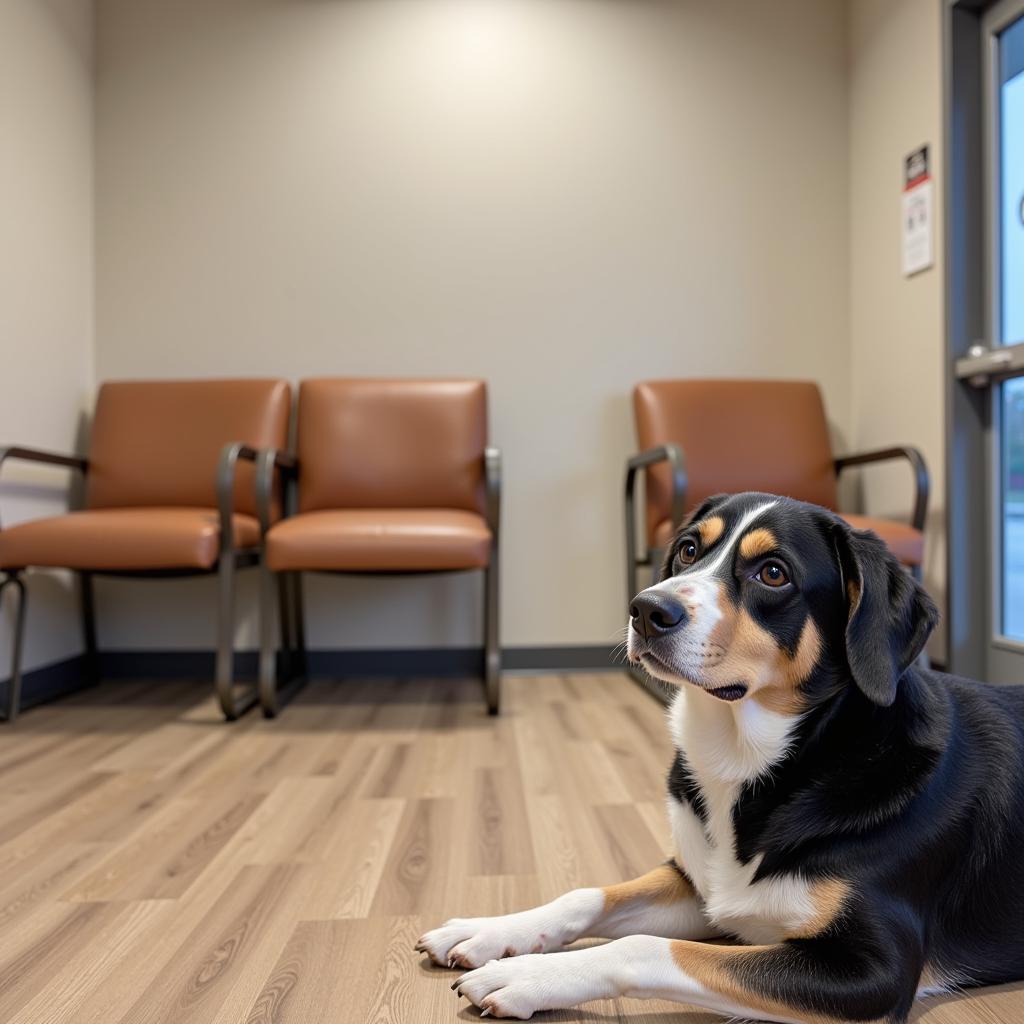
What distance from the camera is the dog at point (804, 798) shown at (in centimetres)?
93

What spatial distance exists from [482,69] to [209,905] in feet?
9.87

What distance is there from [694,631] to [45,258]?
2838 millimetres

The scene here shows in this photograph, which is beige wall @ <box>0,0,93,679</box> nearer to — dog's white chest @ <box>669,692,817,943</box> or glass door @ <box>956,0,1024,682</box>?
dog's white chest @ <box>669,692,817,943</box>

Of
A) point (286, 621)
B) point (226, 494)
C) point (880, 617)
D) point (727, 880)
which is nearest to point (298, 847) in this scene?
point (727, 880)

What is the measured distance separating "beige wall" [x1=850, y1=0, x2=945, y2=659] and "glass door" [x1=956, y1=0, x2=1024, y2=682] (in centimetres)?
14

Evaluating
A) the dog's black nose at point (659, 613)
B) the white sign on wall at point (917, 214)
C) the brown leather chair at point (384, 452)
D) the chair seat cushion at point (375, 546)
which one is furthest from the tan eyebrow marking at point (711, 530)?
the white sign on wall at point (917, 214)

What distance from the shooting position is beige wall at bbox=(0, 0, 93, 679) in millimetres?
2779

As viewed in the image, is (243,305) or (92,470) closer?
(92,470)

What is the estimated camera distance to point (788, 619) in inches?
39.5

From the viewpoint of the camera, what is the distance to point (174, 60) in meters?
3.34

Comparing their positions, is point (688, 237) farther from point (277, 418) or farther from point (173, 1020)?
point (173, 1020)

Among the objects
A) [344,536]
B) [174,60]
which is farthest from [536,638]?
[174,60]

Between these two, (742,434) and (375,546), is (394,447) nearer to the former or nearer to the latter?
(375,546)

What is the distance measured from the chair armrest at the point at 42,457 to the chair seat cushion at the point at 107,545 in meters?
0.26
